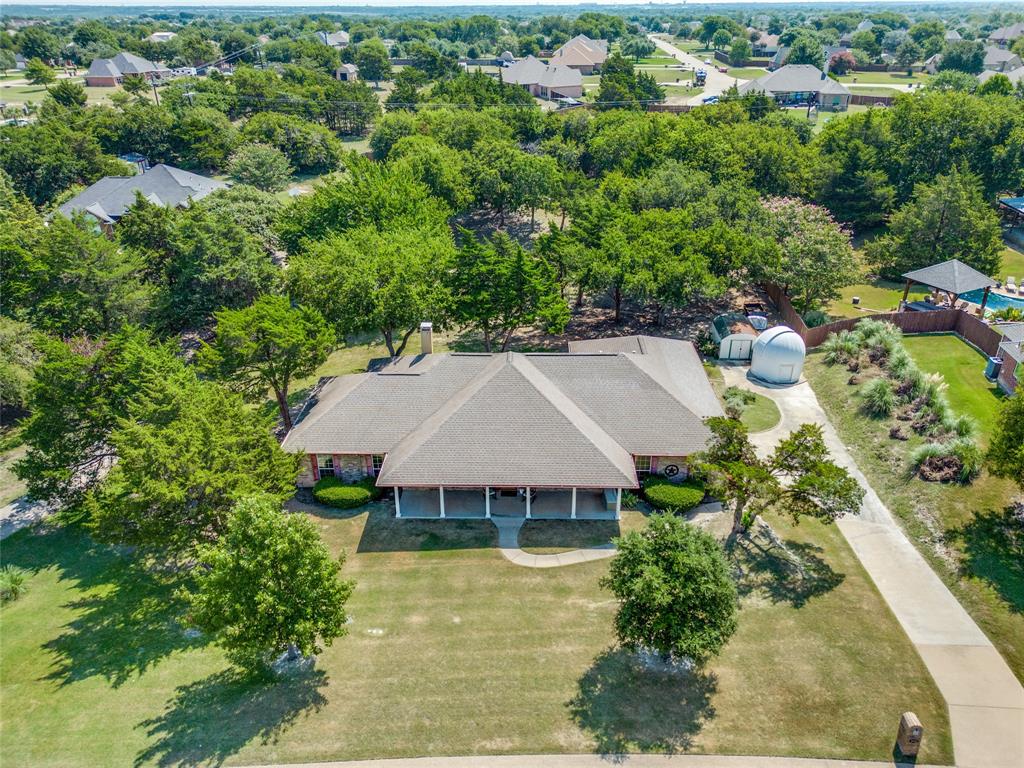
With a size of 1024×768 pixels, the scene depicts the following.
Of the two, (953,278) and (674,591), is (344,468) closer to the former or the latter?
(674,591)

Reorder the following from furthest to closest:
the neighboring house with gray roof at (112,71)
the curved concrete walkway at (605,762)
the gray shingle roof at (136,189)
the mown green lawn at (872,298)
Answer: the neighboring house with gray roof at (112,71)
the gray shingle roof at (136,189)
the mown green lawn at (872,298)
the curved concrete walkway at (605,762)

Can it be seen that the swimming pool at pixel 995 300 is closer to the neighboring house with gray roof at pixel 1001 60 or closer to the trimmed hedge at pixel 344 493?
the trimmed hedge at pixel 344 493

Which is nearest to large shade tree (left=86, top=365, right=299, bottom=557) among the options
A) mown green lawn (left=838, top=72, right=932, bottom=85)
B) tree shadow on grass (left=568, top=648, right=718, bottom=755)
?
tree shadow on grass (left=568, top=648, right=718, bottom=755)

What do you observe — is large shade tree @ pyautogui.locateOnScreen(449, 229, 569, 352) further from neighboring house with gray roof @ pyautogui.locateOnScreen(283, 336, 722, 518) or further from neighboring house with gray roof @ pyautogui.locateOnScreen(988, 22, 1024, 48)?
neighboring house with gray roof @ pyautogui.locateOnScreen(988, 22, 1024, 48)

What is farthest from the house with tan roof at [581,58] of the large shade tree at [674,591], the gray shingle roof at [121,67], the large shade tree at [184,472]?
the large shade tree at [674,591]

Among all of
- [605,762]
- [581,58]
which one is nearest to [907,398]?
[605,762]

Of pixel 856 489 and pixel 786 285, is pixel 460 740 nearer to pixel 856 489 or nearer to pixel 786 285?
pixel 856 489
